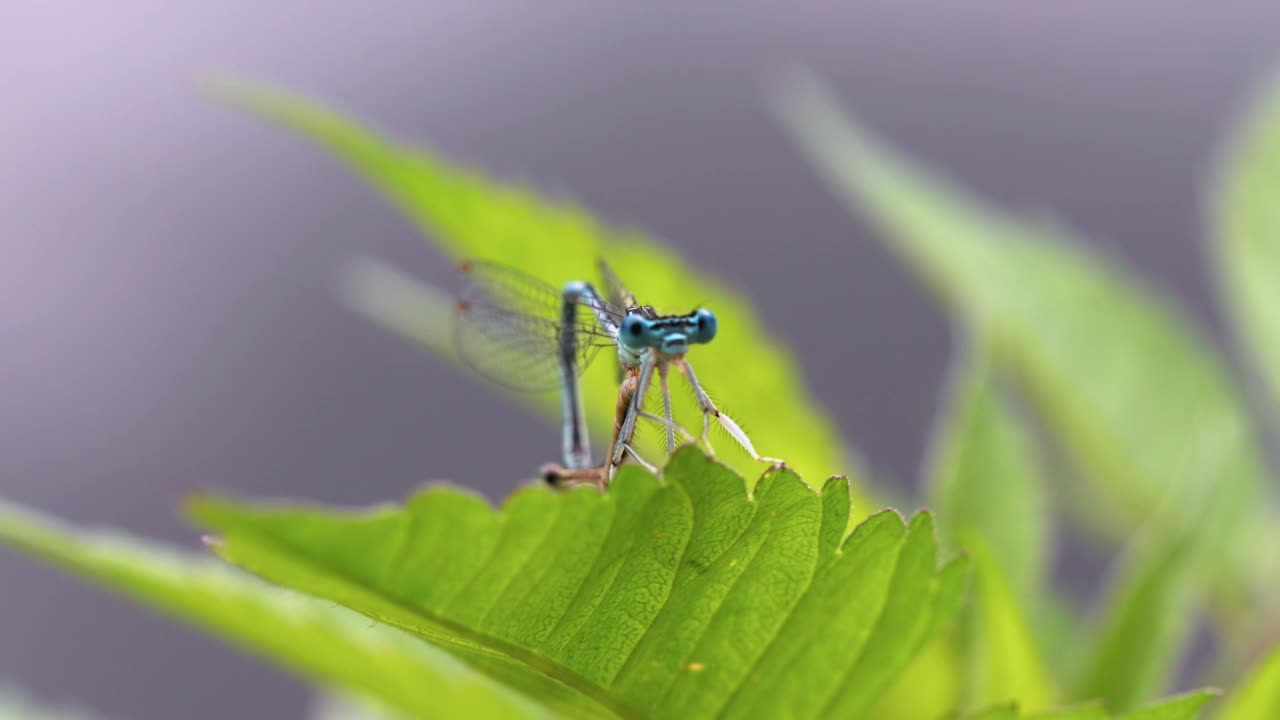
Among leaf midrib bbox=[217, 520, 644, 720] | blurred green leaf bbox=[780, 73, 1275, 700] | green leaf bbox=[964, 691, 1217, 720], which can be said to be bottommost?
leaf midrib bbox=[217, 520, 644, 720]

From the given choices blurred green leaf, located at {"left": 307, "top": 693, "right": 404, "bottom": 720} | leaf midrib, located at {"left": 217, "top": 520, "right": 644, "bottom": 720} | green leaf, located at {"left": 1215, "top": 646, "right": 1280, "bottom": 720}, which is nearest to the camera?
leaf midrib, located at {"left": 217, "top": 520, "right": 644, "bottom": 720}

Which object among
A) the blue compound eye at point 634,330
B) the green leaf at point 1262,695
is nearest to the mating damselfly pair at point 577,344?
the blue compound eye at point 634,330

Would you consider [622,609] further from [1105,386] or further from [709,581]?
[1105,386]

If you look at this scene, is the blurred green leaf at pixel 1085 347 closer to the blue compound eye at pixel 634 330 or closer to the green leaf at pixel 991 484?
the green leaf at pixel 991 484

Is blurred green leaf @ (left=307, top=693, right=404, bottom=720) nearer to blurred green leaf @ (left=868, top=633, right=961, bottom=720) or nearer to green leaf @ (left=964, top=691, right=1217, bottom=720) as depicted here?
blurred green leaf @ (left=868, top=633, right=961, bottom=720)

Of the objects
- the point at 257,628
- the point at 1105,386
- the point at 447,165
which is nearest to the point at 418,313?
the point at 447,165

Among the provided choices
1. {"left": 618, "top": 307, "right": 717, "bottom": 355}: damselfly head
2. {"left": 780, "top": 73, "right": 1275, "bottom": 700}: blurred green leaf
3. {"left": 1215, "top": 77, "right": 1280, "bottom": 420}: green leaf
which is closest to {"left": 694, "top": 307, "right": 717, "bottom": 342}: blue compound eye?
{"left": 618, "top": 307, "right": 717, "bottom": 355}: damselfly head
